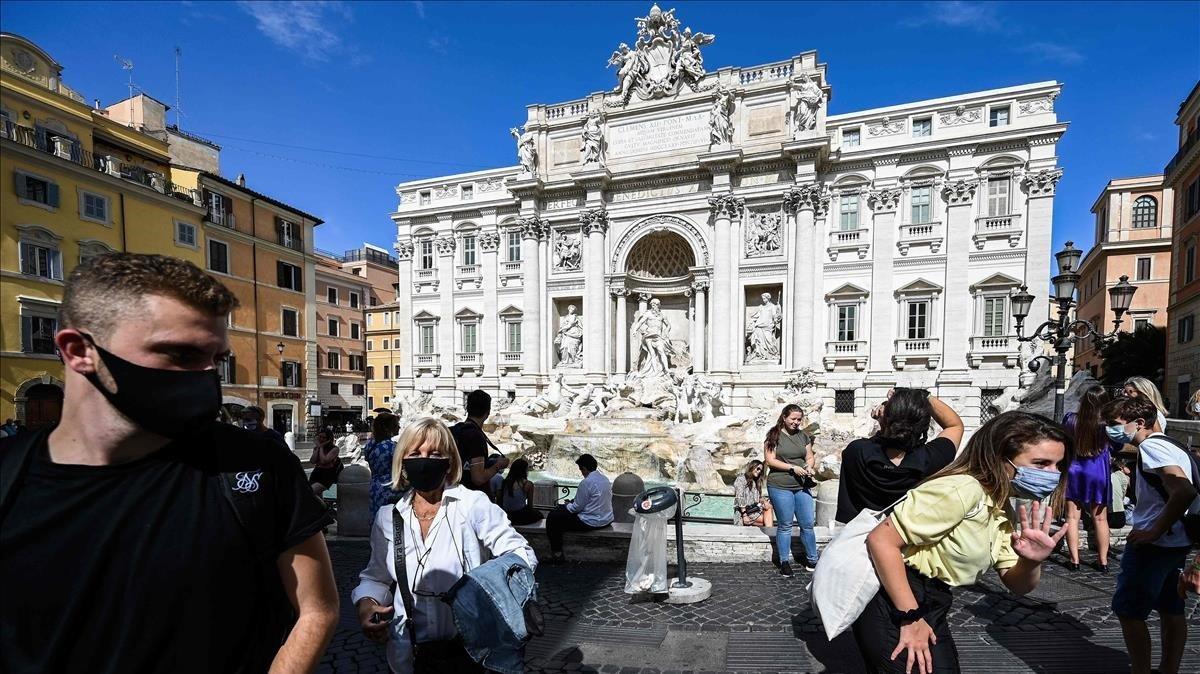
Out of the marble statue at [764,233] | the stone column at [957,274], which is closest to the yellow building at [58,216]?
the marble statue at [764,233]

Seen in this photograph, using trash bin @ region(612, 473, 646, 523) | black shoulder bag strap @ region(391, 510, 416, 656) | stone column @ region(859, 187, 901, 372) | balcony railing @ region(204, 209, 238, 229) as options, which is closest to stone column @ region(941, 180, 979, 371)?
stone column @ region(859, 187, 901, 372)

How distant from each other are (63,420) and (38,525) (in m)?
0.27

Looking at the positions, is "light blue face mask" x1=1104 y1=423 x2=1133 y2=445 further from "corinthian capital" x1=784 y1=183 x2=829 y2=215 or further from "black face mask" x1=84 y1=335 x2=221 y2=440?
"corinthian capital" x1=784 y1=183 x2=829 y2=215

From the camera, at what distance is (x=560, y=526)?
588 cm

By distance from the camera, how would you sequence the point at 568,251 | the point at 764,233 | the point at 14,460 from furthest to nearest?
1. the point at 568,251
2. the point at 764,233
3. the point at 14,460

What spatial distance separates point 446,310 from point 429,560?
84.5 ft

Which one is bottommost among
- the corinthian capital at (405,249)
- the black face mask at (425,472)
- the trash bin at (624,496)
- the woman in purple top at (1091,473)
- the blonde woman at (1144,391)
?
the trash bin at (624,496)

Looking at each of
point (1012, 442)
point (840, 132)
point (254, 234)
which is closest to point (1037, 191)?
point (840, 132)

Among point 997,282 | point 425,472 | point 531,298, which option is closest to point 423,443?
point 425,472

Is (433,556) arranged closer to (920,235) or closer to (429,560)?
(429,560)

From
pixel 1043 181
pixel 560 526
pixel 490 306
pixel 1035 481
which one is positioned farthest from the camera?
pixel 490 306

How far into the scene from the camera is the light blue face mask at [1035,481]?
7.14ft

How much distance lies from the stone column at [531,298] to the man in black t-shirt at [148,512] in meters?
23.0

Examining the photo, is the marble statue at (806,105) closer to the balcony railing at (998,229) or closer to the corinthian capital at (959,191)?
the corinthian capital at (959,191)
